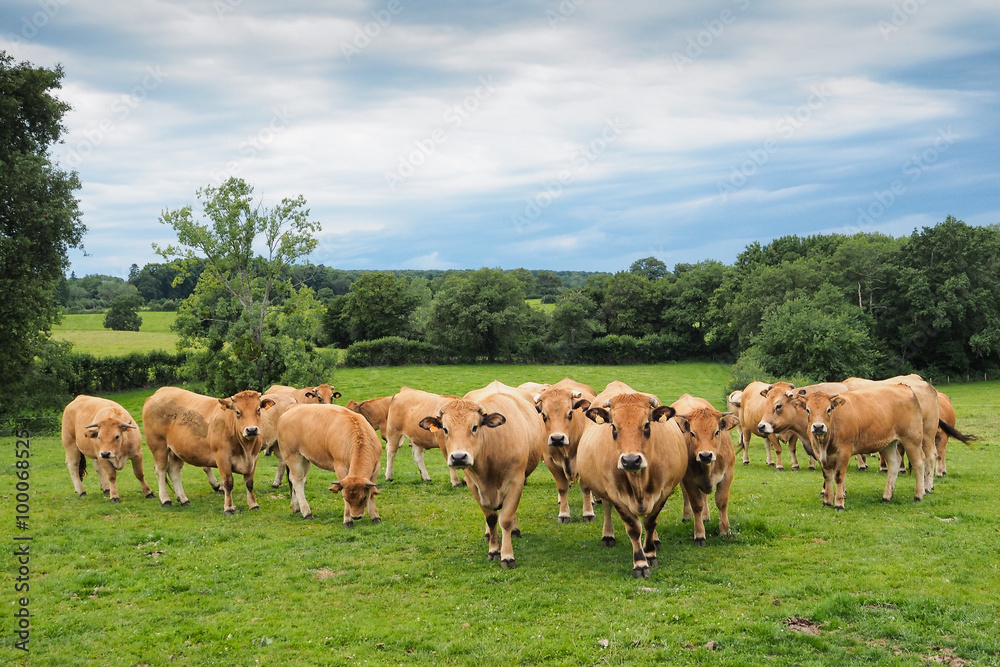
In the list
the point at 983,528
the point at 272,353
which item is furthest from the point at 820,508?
the point at 272,353

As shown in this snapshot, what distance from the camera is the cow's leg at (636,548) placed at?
31.7 feet

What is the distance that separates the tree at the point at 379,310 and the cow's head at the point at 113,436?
57.2 meters

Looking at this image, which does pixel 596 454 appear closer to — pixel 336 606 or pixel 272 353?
pixel 336 606

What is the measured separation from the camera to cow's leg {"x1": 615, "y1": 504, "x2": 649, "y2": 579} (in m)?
9.66

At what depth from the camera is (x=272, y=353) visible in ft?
127

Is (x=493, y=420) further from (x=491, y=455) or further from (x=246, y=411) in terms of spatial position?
(x=246, y=411)

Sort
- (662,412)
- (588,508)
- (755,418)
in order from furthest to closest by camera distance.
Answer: (755,418), (588,508), (662,412)

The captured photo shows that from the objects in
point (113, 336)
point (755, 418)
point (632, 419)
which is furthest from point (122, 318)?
point (632, 419)

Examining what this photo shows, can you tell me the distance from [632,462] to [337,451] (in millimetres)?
6442

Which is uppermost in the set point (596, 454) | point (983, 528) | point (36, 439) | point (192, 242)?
point (192, 242)

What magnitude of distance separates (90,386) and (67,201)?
59.4 feet

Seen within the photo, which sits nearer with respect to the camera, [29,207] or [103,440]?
[103,440]

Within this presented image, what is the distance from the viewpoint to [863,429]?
1395cm

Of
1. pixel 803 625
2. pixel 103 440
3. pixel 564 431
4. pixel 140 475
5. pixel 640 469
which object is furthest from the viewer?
pixel 140 475
